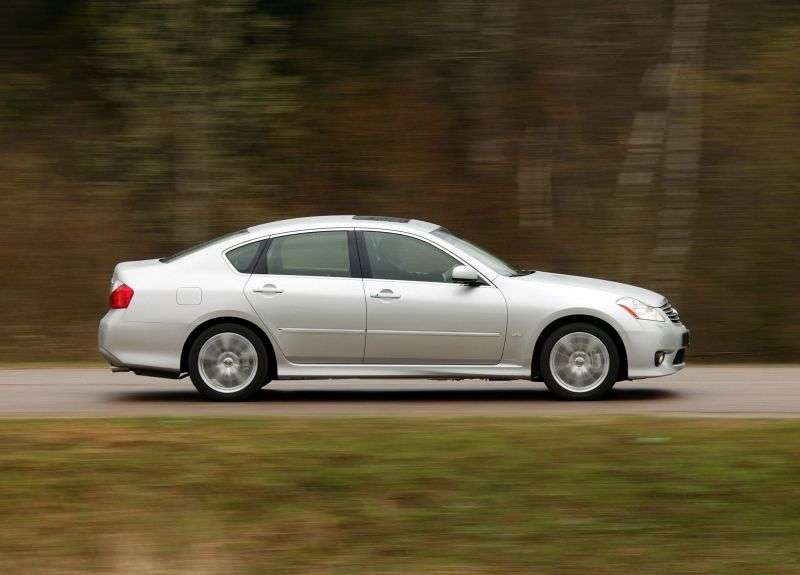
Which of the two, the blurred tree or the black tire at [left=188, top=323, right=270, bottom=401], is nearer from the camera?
the black tire at [left=188, top=323, right=270, bottom=401]

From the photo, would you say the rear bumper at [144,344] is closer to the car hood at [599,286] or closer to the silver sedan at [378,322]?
the silver sedan at [378,322]

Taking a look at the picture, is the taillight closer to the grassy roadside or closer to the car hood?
the grassy roadside

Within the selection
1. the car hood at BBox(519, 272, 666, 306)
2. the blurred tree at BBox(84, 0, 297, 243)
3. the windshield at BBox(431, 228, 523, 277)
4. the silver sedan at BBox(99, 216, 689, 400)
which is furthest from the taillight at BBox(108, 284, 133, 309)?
the blurred tree at BBox(84, 0, 297, 243)

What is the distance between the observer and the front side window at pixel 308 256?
480 inches

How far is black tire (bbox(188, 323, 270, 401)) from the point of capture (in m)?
12.1

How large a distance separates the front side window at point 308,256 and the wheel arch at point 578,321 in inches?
69.2

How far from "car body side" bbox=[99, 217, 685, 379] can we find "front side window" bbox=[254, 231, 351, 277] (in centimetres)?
18

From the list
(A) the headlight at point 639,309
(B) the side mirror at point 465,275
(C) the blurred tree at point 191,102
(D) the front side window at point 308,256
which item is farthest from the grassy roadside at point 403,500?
(C) the blurred tree at point 191,102

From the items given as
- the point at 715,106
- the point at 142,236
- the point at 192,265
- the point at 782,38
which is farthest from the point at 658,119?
the point at 192,265

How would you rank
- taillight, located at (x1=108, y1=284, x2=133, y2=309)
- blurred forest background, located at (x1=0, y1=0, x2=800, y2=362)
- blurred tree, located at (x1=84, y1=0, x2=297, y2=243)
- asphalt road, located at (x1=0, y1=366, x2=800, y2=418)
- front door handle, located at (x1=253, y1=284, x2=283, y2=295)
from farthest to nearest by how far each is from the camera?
blurred tree, located at (x1=84, y1=0, x2=297, y2=243)
blurred forest background, located at (x1=0, y1=0, x2=800, y2=362)
taillight, located at (x1=108, y1=284, x2=133, y2=309)
front door handle, located at (x1=253, y1=284, x2=283, y2=295)
asphalt road, located at (x1=0, y1=366, x2=800, y2=418)

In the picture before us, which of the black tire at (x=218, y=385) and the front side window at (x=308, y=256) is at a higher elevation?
the front side window at (x=308, y=256)

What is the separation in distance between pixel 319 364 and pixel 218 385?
35.8 inches

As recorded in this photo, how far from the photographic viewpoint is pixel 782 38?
21.6 m

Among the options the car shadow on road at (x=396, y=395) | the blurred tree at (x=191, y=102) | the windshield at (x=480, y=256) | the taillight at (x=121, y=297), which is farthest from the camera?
the blurred tree at (x=191, y=102)
